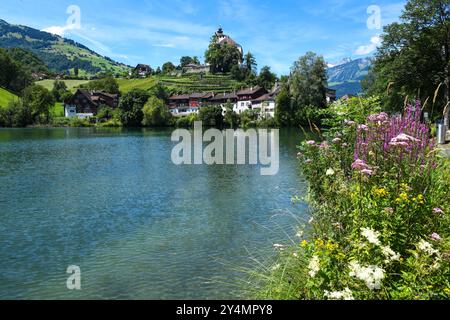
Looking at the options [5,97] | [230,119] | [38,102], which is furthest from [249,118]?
[5,97]

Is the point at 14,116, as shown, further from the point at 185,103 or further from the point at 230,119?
the point at 230,119

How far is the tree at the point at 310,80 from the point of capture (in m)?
105

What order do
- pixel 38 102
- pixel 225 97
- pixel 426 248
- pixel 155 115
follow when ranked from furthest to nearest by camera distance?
pixel 225 97, pixel 38 102, pixel 155 115, pixel 426 248

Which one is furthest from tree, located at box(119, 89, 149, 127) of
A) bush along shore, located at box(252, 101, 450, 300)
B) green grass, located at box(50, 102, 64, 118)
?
bush along shore, located at box(252, 101, 450, 300)

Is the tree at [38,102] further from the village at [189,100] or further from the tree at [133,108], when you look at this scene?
the tree at [133,108]

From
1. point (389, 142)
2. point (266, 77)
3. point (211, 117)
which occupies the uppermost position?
point (266, 77)

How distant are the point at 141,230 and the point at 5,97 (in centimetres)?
16574

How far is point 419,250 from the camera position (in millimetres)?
6020

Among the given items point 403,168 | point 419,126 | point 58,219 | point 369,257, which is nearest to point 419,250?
point 369,257

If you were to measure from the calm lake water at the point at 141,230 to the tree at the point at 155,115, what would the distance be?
325 feet

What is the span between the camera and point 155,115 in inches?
5133
